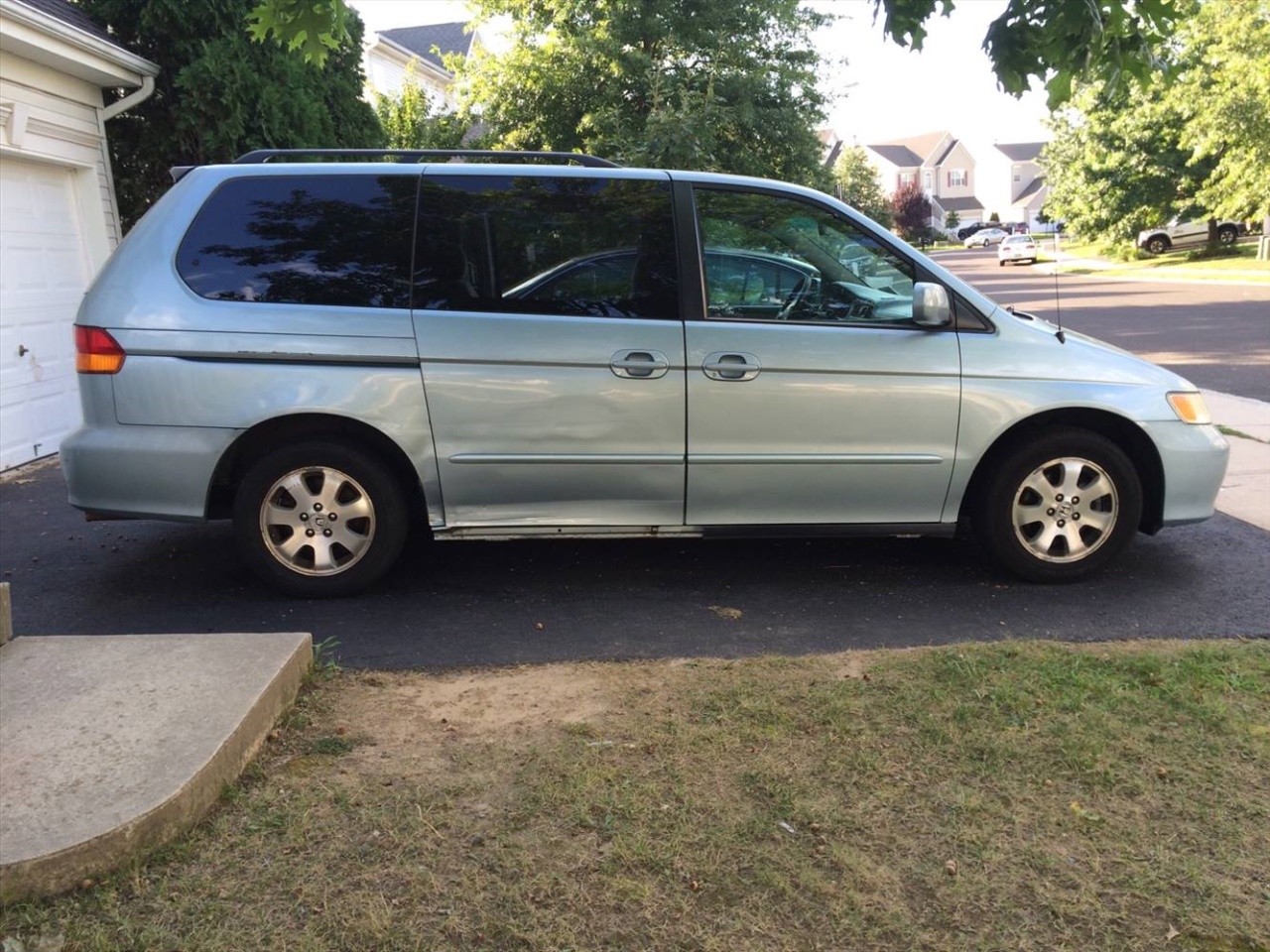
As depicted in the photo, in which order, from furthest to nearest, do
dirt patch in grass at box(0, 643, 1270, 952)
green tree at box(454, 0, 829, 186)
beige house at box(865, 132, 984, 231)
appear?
beige house at box(865, 132, 984, 231)
green tree at box(454, 0, 829, 186)
dirt patch in grass at box(0, 643, 1270, 952)

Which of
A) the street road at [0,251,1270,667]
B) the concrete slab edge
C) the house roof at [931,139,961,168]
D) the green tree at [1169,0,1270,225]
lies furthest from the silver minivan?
the house roof at [931,139,961,168]

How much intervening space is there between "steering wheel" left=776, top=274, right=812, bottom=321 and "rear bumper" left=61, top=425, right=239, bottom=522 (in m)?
2.53

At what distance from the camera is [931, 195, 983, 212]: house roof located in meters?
105

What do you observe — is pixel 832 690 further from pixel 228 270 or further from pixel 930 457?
pixel 228 270

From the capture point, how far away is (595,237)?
190 inches

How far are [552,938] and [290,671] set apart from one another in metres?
1.60

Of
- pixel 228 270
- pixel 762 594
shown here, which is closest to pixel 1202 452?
pixel 762 594

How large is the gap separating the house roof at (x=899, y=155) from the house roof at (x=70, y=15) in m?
99.8

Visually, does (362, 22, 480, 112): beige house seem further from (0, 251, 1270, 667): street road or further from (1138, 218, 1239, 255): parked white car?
(1138, 218, 1239, 255): parked white car

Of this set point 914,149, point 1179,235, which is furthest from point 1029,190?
point 1179,235

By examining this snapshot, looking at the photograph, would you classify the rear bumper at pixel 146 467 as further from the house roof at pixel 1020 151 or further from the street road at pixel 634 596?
the house roof at pixel 1020 151

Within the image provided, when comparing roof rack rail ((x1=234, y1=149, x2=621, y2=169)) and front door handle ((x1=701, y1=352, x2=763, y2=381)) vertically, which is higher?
roof rack rail ((x1=234, y1=149, x2=621, y2=169))

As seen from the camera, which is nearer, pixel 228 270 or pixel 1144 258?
pixel 228 270

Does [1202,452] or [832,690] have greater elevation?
[1202,452]
